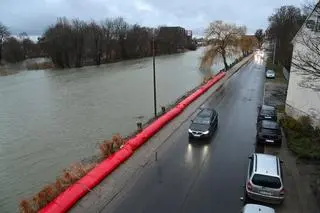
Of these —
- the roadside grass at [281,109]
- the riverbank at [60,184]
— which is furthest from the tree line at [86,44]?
the riverbank at [60,184]

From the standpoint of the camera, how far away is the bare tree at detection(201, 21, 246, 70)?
56.1 m

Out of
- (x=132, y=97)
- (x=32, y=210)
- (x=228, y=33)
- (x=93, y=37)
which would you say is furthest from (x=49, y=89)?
(x=93, y=37)

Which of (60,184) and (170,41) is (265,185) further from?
(170,41)

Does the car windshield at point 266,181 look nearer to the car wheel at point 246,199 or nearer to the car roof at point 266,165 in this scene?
the car roof at point 266,165

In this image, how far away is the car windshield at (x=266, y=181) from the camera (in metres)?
12.5

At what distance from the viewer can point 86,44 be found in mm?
85625

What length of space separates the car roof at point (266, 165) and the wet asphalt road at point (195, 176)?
1.35m

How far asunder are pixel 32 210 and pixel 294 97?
18796 mm

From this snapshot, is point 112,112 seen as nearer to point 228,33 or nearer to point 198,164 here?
point 198,164

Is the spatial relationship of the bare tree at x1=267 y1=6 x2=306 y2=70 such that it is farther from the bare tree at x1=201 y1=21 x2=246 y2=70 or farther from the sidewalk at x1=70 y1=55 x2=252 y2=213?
the sidewalk at x1=70 y1=55 x2=252 y2=213

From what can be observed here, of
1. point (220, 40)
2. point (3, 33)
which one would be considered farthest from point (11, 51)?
point (220, 40)

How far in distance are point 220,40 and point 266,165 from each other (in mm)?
45648

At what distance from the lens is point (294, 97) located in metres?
23.5

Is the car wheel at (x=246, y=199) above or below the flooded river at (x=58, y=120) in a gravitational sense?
above
